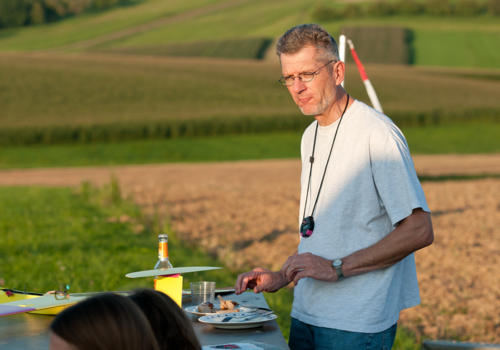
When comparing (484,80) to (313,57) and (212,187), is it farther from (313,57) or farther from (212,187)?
(313,57)

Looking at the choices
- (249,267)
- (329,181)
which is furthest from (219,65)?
(329,181)

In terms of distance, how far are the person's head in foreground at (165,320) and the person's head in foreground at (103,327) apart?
63 millimetres

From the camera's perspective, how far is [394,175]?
2.59 m

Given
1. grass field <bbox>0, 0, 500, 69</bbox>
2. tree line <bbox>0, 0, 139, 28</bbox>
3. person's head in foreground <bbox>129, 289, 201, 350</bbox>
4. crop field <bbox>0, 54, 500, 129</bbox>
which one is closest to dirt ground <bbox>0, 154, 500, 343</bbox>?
person's head in foreground <bbox>129, 289, 201, 350</bbox>

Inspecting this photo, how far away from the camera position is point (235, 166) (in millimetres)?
27391

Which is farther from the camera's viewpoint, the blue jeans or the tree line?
the tree line

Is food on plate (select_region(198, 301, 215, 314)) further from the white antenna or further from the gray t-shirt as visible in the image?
the white antenna

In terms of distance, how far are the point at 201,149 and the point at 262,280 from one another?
3092cm

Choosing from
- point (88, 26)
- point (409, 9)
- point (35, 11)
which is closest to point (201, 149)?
point (409, 9)

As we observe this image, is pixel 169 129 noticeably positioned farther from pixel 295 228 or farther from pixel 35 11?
pixel 35 11

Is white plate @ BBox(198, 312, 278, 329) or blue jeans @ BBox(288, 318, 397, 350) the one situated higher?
white plate @ BBox(198, 312, 278, 329)

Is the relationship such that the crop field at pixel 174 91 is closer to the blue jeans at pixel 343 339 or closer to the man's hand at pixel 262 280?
the man's hand at pixel 262 280

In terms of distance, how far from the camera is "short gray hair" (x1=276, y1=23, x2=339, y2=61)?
8.84 ft

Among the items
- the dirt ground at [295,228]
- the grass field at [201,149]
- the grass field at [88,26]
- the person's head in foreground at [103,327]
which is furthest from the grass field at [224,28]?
the person's head in foreground at [103,327]
